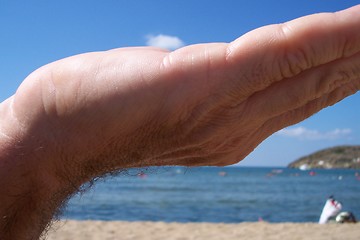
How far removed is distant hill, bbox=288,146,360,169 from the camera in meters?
122

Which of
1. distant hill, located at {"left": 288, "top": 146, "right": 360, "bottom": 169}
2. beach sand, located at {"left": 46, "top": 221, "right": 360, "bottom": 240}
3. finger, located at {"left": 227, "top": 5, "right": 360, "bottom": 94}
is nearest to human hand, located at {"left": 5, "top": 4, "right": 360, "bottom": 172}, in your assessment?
finger, located at {"left": 227, "top": 5, "right": 360, "bottom": 94}

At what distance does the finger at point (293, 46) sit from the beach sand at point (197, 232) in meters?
7.41

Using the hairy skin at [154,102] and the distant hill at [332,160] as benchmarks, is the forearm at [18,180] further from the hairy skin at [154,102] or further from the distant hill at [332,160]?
the distant hill at [332,160]

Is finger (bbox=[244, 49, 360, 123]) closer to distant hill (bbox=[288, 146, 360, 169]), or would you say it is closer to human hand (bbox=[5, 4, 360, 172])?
human hand (bbox=[5, 4, 360, 172])

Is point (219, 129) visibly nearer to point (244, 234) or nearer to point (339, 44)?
point (339, 44)

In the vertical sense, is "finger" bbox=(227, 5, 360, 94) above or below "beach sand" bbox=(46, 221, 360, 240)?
above

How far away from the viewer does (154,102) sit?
131 centimetres

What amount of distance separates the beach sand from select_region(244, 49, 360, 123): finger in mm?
7283

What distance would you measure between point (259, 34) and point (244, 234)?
8556 mm

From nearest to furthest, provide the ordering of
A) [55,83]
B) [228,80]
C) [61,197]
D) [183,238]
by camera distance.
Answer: [228,80] → [55,83] → [61,197] → [183,238]

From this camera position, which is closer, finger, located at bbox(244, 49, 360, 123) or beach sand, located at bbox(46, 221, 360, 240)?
finger, located at bbox(244, 49, 360, 123)

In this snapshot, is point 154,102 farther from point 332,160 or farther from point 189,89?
point 332,160

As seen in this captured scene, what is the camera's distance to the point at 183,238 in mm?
8922

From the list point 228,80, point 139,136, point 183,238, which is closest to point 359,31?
point 228,80
